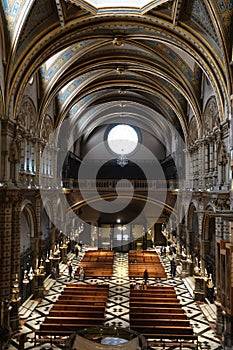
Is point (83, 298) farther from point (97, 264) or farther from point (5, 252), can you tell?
point (97, 264)

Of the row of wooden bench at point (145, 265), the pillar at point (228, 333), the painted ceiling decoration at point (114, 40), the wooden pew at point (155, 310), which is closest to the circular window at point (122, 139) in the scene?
the row of wooden bench at point (145, 265)

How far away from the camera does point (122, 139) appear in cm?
3591

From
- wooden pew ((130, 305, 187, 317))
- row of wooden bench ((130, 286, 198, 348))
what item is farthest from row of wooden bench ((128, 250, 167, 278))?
wooden pew ((130, 305, 187, 317))

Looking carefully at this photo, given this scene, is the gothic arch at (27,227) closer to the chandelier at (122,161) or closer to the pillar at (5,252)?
the pillar at (5,252)

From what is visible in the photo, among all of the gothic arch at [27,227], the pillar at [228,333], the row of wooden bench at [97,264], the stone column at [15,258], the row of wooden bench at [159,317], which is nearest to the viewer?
the pillar at [228,333]

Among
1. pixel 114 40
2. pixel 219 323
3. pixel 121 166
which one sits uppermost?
pixel 114 40

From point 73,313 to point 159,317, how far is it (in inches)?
144

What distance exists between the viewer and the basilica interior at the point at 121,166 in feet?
45.6

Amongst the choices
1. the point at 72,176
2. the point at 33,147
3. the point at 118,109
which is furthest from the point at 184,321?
the point at 118,109

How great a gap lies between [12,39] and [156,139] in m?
23.4

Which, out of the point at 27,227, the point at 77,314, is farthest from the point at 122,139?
the point at 77,314

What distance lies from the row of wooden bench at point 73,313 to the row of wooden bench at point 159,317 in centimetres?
157

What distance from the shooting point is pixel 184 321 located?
1416cm

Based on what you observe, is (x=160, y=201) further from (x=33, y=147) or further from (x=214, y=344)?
(x=214, y=344)
